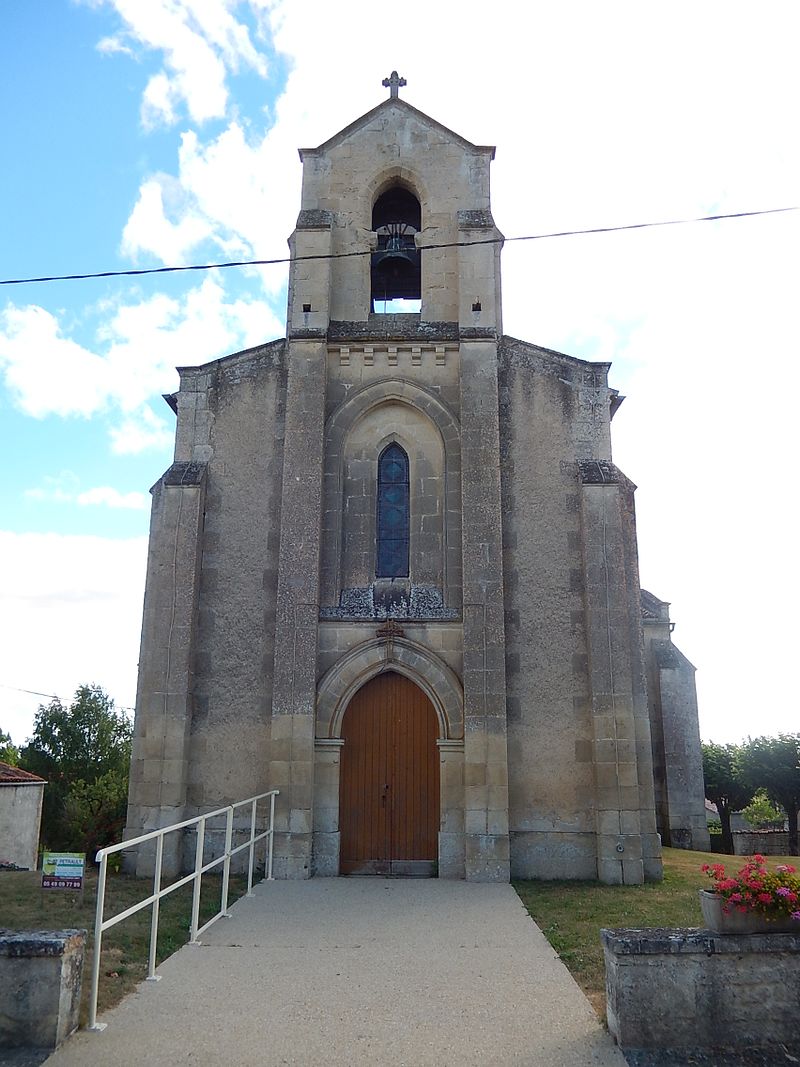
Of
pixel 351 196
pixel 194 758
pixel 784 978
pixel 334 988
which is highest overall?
pixel 351 196

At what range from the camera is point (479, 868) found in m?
11.6

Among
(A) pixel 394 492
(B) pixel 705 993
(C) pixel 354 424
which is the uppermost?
(C) pixel 354 424

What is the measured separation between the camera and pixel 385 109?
15.5 meters

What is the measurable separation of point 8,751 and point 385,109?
36917mm

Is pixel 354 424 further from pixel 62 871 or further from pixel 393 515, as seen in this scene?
pixel 62 871

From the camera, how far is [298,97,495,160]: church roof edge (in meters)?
15.1

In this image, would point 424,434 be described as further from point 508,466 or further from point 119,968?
point 119,968

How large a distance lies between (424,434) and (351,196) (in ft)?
15.8

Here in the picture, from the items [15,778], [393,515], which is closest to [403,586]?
[393,515]

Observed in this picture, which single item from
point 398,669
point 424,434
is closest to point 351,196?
point 424,434

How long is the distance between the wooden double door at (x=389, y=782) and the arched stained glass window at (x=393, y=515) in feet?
5.78

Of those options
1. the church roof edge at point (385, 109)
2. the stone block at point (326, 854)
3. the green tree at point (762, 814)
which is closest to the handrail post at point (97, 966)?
the stone block at point (326, 854)

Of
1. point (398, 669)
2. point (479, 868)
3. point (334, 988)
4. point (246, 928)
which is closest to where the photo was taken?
point (334, 988)

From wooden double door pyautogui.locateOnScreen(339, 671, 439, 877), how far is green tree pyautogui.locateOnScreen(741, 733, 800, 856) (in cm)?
1880
